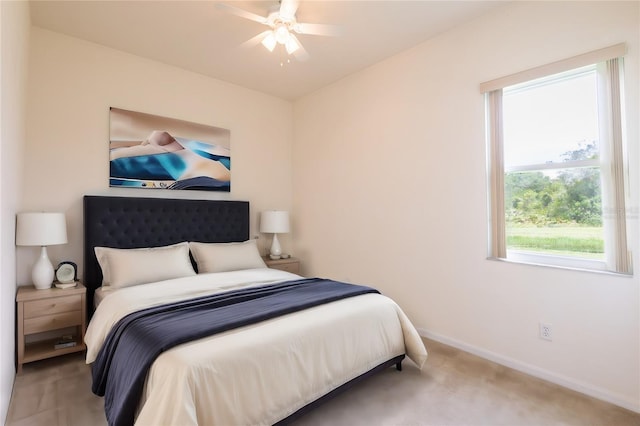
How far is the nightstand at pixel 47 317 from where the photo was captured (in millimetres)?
2402

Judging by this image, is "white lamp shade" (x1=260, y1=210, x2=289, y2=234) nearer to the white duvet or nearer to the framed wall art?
the framed wall art

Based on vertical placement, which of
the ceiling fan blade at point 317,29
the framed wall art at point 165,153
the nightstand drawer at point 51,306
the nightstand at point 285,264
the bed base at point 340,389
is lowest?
the bed base at point 340,389

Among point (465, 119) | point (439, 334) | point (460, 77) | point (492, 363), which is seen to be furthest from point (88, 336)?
point (460, 77)

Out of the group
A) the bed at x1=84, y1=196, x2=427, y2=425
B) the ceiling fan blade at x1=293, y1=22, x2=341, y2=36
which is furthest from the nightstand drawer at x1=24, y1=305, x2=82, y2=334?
the ceiling fan blade at x1=293, y1=22, x2=341, y2=36

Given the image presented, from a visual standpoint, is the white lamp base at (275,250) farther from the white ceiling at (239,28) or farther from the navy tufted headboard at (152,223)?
the white ceiling at (239,28)

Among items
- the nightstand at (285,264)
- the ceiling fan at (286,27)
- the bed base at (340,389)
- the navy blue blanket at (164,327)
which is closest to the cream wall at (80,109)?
the nightstand at (285,264)

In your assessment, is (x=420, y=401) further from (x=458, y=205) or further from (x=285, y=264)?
(x=285, y=264)

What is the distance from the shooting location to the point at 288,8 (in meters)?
2.34

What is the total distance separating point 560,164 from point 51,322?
406 centimetres

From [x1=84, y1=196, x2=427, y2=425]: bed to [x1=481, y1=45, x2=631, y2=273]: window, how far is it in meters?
1.23

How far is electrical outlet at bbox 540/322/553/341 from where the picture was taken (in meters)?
2.33

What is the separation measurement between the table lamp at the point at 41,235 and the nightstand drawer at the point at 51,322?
27 cm

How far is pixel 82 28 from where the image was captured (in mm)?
2854

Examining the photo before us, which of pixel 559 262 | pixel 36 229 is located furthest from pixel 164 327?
pixel 559 262
